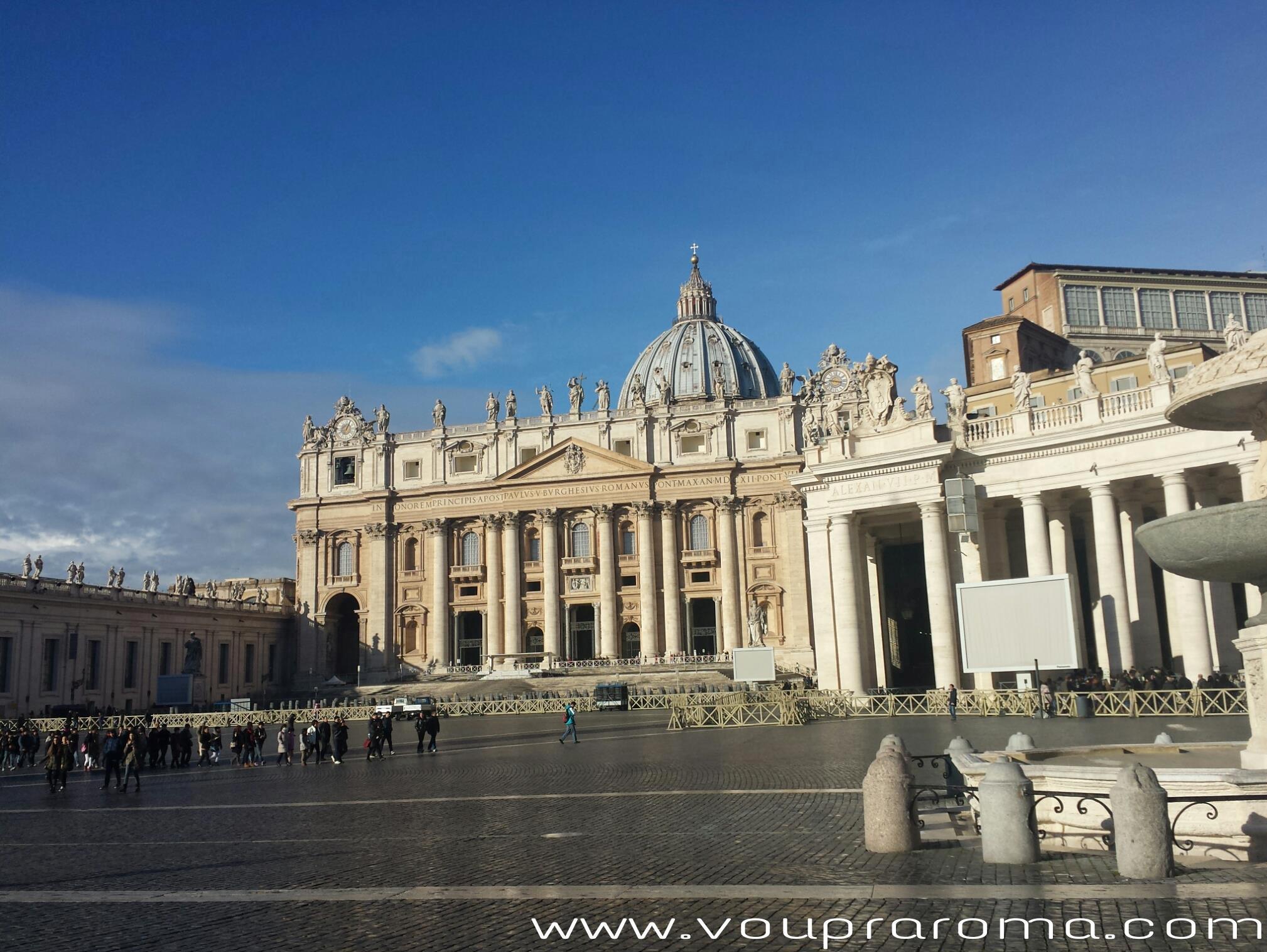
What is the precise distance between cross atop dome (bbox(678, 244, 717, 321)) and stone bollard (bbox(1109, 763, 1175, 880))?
4166 inches

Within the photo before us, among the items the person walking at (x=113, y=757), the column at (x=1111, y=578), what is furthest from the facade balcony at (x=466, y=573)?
the person walking at (x=113, y=757)

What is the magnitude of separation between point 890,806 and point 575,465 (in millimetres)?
59281

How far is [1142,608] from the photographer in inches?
1153

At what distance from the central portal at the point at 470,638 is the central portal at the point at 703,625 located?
528 inches

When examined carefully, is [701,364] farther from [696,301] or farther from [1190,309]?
[1190,309]

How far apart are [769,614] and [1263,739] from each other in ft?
181

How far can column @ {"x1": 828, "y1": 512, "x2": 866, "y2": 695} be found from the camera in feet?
105

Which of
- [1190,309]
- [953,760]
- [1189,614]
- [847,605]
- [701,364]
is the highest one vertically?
[701,364]

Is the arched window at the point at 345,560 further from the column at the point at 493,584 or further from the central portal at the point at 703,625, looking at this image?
the central portal at the point at 703,625

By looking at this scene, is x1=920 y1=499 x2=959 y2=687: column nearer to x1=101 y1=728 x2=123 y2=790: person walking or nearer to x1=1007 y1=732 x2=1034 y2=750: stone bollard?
x1=1007 y1=732 x2=1034 y2=750: stone bollard

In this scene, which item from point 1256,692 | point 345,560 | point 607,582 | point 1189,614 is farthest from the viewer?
point 345,560

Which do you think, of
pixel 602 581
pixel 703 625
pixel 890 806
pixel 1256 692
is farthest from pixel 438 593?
pixel 1256 692

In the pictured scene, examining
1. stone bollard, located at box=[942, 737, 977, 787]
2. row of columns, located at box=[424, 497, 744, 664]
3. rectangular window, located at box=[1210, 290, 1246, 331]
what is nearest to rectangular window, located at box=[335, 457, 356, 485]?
row of columns, located at box=[424, 497, 744, 664]

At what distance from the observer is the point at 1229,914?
6.79 m
